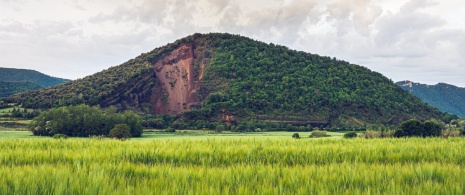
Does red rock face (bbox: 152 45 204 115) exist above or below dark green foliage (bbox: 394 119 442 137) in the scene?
above

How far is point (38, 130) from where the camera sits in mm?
58250

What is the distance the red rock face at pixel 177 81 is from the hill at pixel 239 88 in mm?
346

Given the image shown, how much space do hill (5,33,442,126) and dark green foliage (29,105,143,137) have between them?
36736mm

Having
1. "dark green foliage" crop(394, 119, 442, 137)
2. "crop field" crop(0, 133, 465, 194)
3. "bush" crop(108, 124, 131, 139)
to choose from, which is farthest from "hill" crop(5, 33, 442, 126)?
"crop field" crop(0, 133, 465, 194)

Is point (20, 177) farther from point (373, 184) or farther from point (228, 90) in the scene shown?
point (228, 90)

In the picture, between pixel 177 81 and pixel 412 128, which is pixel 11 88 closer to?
pixel 177 81

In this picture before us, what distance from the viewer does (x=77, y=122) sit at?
61.6 metres

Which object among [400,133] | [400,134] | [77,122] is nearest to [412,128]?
[400,133]

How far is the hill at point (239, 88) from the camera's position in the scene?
3964 inches

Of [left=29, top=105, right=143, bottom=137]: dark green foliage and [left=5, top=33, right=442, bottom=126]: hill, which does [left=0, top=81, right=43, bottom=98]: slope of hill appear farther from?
[left=29, top=105, right=143, bottom=137]: dark green foliage

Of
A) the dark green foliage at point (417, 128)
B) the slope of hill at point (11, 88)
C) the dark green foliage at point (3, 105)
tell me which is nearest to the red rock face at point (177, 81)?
the dark green foliage at point (3, 105)

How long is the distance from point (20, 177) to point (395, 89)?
125m

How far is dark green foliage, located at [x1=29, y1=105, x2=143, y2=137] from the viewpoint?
194ft

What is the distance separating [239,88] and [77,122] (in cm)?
6158
